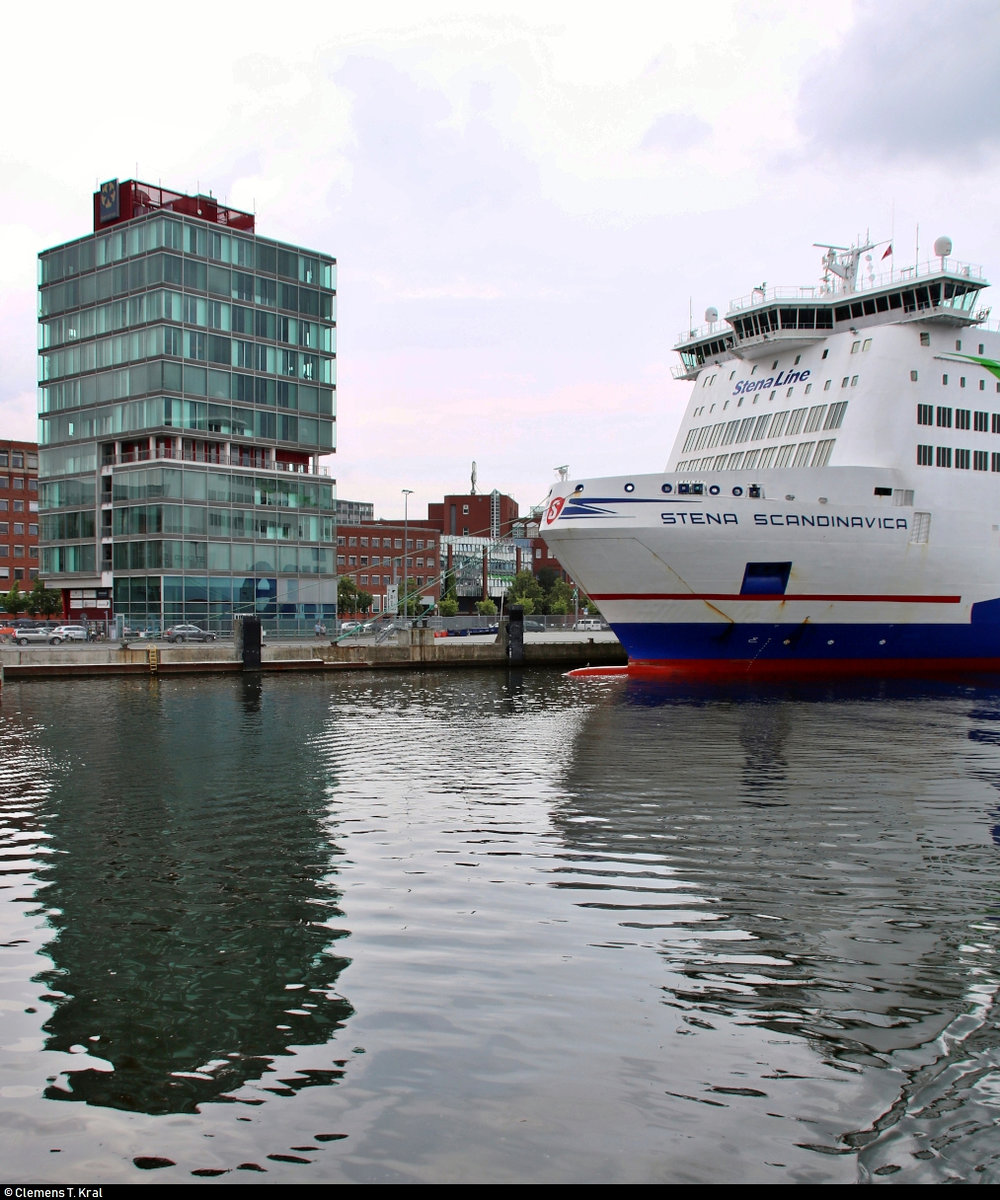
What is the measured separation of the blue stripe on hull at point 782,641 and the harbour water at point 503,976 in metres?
20.2

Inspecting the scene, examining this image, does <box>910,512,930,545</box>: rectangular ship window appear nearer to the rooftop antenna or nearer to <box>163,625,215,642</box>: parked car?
the rooftop antenna

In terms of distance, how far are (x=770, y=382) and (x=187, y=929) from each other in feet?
127

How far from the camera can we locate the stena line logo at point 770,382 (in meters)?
41.8

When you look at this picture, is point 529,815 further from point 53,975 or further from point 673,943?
point 53,975

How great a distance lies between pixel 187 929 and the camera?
9.00 m

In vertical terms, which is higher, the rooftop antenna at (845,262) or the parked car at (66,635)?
the rooftop antenna at (845,262)

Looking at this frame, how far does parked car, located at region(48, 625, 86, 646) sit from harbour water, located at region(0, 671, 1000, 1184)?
44.2 metres

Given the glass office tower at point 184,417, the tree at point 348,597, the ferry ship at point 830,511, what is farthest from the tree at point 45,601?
the ferry ship at point 830,511

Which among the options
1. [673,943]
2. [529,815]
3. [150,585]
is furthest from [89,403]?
[673,943]

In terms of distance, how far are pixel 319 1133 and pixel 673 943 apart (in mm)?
3744

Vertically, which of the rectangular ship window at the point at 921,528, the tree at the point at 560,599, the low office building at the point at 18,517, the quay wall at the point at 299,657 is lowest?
the quay wall at the point at 299,657

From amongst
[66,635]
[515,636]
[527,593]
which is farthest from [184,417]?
[527,593]

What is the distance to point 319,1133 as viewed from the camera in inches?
216

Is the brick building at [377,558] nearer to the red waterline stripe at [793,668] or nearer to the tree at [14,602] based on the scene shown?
Answer: the tree at [14,602]
